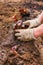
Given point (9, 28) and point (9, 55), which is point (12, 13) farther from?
point (9, 55)

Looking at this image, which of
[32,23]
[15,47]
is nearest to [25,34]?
[15,47]

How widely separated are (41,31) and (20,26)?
0.42 meters

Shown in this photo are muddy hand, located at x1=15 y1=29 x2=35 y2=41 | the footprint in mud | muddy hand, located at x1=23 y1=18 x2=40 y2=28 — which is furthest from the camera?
muddy hand, located at x1=23 y1=18 x2=40 y2=28

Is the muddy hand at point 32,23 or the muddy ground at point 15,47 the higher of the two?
the muddy hand at point 32,23

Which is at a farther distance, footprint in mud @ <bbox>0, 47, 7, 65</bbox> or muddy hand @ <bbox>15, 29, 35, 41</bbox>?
muddy hand @ <bbox>15, 29, 35, 41</bbox>

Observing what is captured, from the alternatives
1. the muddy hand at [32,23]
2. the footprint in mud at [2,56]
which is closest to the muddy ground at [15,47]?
the footprint in mud at [2,56]

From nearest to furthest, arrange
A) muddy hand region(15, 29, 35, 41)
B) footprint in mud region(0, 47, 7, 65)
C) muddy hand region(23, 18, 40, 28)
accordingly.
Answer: footprint in mud region(0, 47, 7, 65), muddy hand region(15, 29, 35, 41), muddy hand region(23, 18, 40, 28)

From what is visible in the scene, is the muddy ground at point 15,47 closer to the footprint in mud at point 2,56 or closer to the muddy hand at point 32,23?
the footprint in mud at point 2,56

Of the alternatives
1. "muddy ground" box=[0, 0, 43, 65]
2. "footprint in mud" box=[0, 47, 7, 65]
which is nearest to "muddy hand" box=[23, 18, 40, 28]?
"muddy ground" box=[0, 0, 43, 65]

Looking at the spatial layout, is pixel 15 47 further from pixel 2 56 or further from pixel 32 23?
pixel 32 23

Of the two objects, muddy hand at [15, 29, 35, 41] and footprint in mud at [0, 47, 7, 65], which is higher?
muddy hand at [15, 29, 35, 41]

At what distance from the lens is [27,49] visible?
2.46 meters

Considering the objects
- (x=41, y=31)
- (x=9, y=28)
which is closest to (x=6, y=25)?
(x=9, y=28)

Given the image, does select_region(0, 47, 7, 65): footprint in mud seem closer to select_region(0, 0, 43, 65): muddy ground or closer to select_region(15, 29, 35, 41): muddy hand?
select_region(0, 0, 43, 65): muddy ground
